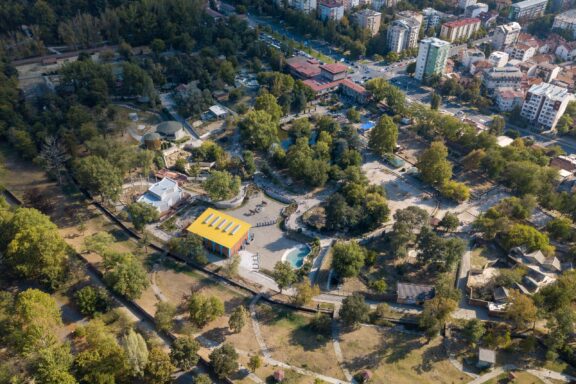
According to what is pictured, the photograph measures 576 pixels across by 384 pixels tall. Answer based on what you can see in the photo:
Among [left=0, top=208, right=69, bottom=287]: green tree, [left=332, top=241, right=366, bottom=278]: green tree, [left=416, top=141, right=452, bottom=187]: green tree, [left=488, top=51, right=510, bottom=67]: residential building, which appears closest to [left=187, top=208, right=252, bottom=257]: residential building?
[left=332, top=241, right=366, bottom=278]: green tree

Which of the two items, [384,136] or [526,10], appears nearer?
[384,136]

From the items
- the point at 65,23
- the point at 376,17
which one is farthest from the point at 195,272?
the point at 376,17

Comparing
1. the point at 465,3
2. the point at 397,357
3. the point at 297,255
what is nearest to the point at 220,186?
the point at 297,255

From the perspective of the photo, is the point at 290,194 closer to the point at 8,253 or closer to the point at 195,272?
the point at 195,272

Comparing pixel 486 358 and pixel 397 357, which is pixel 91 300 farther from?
pixel 486 358

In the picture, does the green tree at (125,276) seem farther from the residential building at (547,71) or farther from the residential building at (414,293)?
the residential building at (547,71)

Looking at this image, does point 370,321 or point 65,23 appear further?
point 65,23
